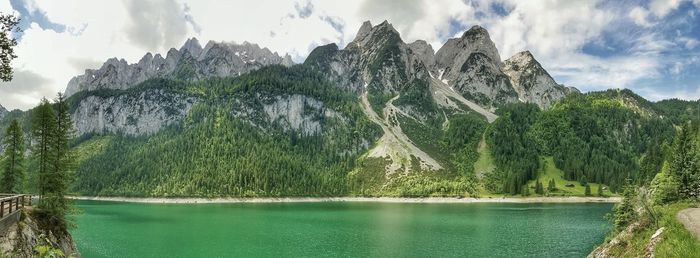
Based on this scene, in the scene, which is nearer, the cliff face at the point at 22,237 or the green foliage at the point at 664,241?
the green foliage at the point at 664,241

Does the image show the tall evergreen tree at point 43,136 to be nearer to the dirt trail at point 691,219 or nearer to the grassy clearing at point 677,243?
the grassy clearing at point 677,243

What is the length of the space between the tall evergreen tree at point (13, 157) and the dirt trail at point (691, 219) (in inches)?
2419

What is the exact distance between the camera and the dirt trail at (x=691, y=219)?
84.3ft

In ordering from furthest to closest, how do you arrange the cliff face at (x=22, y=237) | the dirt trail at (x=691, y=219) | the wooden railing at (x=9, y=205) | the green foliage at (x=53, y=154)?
the green foliage at (x=53, y=154) < the wooden railing at (x=9, y=205) < the cliff face at (x=22, y=237) < the dirt trail at (x=691, y=219)

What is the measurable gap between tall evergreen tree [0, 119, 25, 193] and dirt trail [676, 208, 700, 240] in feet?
202

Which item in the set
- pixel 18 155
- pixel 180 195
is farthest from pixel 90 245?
pixel 180 195

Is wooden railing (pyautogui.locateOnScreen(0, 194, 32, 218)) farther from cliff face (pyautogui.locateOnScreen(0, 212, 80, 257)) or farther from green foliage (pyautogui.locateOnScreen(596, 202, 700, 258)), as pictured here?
green foliage (pyautogui.locateOnScreen(596, 202, 700, 258))

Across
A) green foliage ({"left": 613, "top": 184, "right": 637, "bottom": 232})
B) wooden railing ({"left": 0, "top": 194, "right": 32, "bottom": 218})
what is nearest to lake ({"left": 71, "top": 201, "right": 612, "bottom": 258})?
green foliage ({"left": 613, "top": 184, "right": 637, "bottom": 232})

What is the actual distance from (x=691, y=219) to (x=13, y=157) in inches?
2535

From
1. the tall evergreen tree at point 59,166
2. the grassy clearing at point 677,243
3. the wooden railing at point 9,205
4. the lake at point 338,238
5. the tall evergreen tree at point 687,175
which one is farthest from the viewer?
the lake at point 338,238

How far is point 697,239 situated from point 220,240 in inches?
2513

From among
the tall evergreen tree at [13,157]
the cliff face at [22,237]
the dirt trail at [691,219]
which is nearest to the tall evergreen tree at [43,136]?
the tall evergreen tree at [13,157]

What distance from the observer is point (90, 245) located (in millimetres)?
65000

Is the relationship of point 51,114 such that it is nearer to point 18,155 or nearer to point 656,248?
point 18,155
